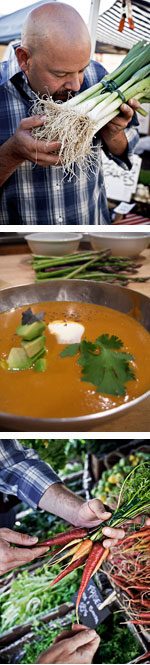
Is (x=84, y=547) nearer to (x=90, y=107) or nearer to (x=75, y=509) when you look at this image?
(x=75, y=509)

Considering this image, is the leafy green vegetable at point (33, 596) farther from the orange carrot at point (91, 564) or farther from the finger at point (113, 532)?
the finger at point (113, 532)

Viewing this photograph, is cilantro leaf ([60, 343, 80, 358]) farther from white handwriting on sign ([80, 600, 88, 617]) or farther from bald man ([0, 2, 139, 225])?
white handwriting on sign ([80, 600, 88, 617])

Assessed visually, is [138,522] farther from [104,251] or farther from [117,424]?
[104,251]

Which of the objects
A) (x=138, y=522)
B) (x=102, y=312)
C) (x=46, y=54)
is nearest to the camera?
(x=46, y=54)

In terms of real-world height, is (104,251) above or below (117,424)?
above

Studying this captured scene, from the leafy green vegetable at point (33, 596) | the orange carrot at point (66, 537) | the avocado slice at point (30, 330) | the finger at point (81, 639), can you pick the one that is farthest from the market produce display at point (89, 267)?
the finger at point (81, 639)

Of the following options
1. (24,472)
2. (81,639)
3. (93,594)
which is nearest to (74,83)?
(24,472)

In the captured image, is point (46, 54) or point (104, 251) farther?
point (104, 251)

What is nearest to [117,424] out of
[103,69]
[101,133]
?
[101,133]
